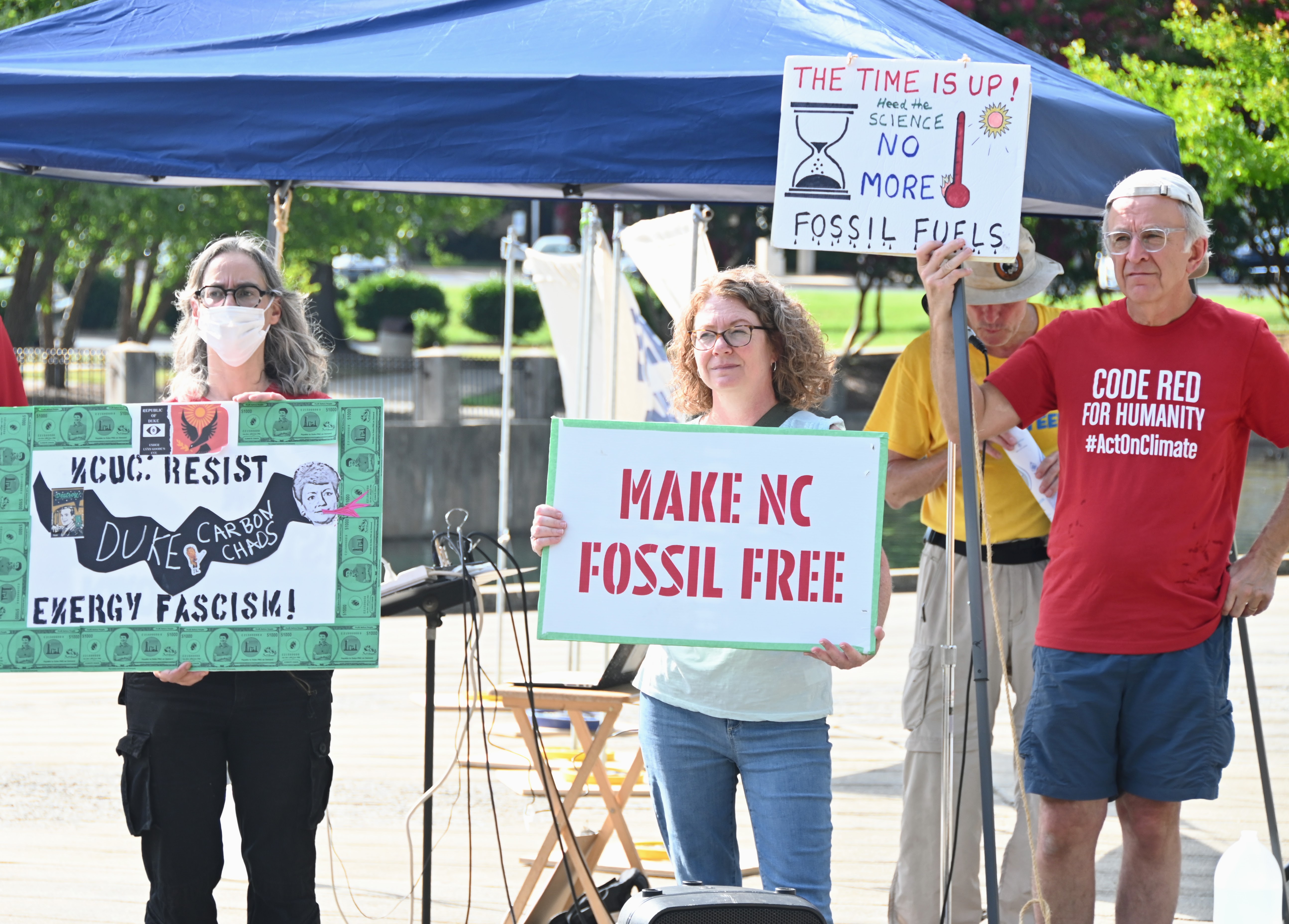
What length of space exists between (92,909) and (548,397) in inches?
483

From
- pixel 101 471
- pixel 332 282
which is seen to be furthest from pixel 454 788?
pixel 332 282

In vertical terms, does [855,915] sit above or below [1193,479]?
below

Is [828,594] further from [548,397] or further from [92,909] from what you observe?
[548,397]

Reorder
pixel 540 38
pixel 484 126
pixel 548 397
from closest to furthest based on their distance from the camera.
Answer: pixel 484 126, pixel 540 38, pixel 548 397

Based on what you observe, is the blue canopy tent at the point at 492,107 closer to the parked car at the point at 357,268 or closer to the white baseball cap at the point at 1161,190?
the white baseball cap at the point at 1161,190

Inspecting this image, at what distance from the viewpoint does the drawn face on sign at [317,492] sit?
10.4ft

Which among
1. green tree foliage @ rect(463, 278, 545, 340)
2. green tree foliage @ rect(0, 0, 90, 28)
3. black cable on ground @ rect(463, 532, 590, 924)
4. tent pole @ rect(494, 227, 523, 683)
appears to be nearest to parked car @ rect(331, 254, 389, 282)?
green tree foliage @ rect(463, 278, 545, 340)

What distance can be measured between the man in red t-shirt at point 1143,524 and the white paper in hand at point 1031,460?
341 mm

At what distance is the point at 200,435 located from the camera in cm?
317

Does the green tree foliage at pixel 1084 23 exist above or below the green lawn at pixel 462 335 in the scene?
above

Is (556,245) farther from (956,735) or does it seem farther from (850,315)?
(956,735)

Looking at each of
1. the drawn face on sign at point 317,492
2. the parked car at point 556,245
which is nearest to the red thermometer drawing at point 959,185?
the drawn face on sign at point 317,492

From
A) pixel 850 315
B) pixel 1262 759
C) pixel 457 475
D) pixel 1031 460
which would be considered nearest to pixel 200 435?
pixel 1031 460

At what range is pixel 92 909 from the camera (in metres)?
4.39
